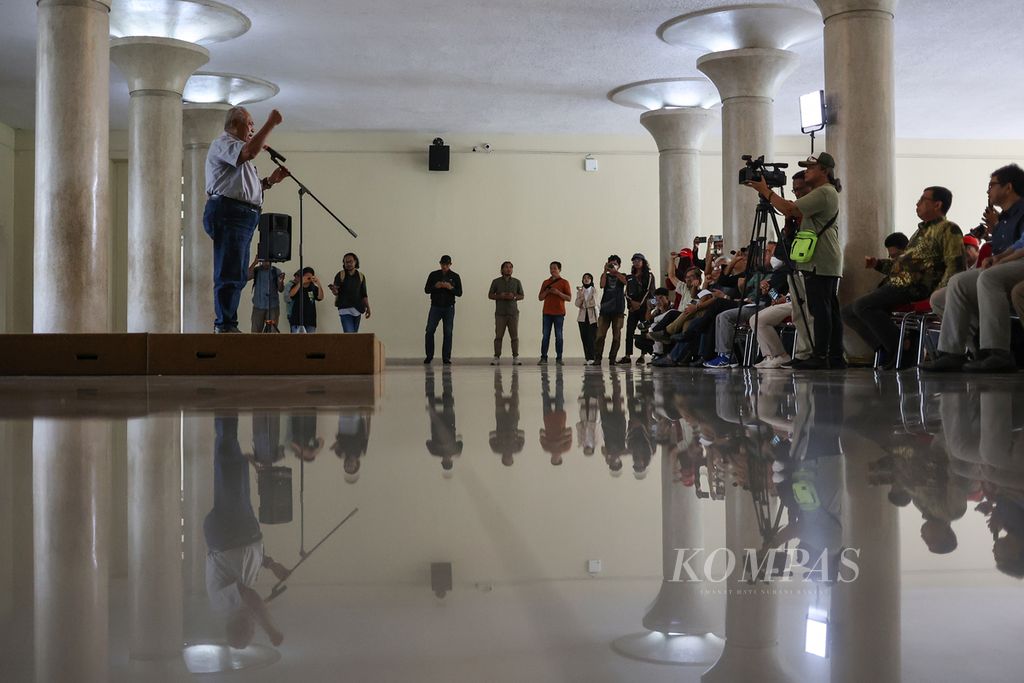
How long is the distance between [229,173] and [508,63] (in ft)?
26.3

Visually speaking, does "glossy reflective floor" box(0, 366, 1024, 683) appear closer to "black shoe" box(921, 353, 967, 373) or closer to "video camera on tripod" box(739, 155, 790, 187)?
"black shoe" box(921, 353, 967, 373)

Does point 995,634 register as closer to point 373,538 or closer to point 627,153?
point 373,538

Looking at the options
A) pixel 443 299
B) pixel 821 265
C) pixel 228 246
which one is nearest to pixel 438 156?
pixel 443 299

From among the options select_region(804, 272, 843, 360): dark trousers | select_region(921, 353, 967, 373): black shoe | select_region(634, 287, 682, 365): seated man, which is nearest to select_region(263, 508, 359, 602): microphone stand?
select_region(921, 353, 967, 373): black shoe

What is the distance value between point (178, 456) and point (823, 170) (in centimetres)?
702

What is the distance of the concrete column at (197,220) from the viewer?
1553cm

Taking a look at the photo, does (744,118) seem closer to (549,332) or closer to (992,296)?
(549,332)

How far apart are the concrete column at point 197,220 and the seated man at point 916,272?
1039 centimetres

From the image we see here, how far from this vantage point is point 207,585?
56 centimetres

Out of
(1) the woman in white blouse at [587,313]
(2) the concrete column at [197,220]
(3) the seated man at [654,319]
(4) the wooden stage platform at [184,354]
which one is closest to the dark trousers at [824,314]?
(4) the wooden stage platform at [184,354]

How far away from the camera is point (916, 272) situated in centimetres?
712

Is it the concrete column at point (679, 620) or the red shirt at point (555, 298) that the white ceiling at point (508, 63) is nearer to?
the red shirt at point (555, 298)

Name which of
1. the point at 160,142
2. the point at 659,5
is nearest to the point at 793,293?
the point at 659,5

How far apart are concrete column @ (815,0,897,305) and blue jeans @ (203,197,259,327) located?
4859 millimetres
